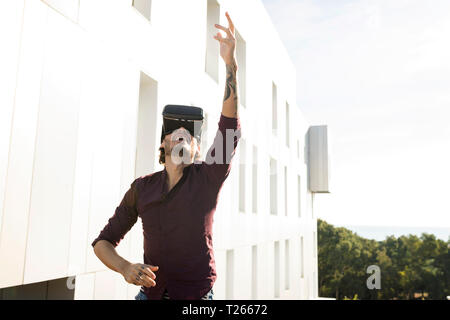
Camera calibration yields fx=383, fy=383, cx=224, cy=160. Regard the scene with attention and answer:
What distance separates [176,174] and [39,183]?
7.58 ft

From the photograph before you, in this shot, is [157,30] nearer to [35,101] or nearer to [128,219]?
[35,101]

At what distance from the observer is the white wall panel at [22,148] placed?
3.52m

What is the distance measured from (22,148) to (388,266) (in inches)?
1899

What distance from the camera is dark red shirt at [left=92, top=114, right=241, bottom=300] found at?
6.52ft

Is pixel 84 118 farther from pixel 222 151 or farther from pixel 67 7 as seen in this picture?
pixel 222 151

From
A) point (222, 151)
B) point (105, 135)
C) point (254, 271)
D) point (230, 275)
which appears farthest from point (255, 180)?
point (222, 151)

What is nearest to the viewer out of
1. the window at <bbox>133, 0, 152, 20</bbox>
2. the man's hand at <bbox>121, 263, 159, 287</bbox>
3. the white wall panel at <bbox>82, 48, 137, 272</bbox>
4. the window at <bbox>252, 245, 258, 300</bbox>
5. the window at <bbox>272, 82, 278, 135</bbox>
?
the man's hand at <bbox>121, 263, 159, 287</bbox>

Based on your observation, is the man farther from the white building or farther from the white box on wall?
the white box on wall

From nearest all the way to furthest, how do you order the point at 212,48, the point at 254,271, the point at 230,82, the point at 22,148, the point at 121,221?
the point at 230,82
the point at 121,221
the point at 22,148
the point at 212,48
the point at 254,271

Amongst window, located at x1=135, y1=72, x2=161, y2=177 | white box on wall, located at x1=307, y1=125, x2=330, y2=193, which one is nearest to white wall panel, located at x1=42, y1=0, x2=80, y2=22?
window, located at x1=135, y1=72, x2=161, y2=177

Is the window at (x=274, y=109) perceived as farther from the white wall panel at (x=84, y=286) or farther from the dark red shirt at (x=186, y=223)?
the dark red shirt at (x=186, y=223)

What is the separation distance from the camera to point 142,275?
180cm

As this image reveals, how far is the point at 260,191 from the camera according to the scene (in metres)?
12.1

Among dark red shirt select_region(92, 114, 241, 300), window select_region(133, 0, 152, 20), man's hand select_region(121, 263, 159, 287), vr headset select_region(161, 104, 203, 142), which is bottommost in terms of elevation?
man's hand select_region(121, 263, 159, 287)
